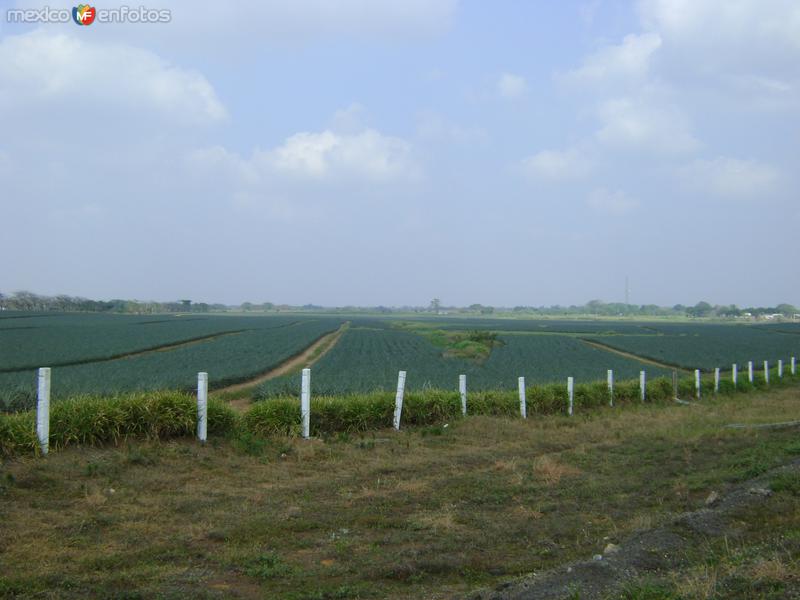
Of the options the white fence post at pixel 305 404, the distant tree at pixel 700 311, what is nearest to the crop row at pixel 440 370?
the white fence post at pixel 305 404

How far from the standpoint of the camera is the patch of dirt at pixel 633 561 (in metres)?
4.46

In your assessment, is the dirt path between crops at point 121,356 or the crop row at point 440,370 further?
the dirt path between crops at point 121,356

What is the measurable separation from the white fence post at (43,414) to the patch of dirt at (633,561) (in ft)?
21.9

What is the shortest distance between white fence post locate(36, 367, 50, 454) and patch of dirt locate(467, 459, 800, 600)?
668 centimetres

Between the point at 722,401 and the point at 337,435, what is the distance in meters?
15.5

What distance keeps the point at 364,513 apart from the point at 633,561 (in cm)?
318

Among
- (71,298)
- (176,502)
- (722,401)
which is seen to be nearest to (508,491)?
(176,502)

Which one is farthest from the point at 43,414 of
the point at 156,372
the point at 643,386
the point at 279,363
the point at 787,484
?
the point at 279,363

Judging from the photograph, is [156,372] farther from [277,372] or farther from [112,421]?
[112,421]

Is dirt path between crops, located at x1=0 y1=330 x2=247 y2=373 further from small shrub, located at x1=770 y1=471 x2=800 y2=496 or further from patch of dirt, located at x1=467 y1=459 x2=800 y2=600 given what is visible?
small shrub, located at x1=770 y1=471 x2=800 y2=496

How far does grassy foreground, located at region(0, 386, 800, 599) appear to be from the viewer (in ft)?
16.6

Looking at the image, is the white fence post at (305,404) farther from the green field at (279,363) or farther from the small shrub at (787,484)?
the small shrub at (787,484)

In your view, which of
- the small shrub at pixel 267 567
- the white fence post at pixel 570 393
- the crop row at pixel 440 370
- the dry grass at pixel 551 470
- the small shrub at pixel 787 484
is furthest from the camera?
the crop row at pixel 440 370

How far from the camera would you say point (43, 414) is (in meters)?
8.79
